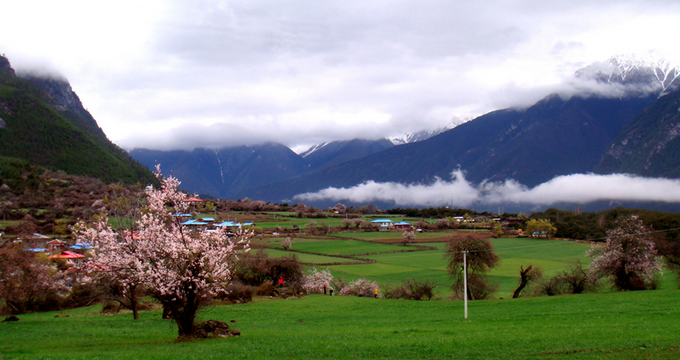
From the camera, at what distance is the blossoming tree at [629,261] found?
43.4 m

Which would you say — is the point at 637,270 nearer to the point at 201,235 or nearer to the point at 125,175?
the point at 201,235

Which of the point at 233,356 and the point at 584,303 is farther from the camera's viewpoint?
the point at 584,303

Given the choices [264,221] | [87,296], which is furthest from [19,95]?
[87,296]

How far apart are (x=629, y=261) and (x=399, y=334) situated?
110 ft

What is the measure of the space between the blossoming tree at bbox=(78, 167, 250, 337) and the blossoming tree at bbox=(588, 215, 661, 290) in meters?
38.8

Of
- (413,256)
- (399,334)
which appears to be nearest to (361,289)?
(399,334)

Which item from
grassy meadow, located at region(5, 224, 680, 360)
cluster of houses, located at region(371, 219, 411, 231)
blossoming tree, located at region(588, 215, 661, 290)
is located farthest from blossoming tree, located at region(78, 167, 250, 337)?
cluster of houses, located at region(371, 219, 411, 231)

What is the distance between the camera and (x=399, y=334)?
2222 centimetres

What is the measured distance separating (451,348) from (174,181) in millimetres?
15849

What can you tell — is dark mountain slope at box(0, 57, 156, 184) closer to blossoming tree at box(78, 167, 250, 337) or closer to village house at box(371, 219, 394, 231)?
→ village house at box(371, 219, 394, 231)

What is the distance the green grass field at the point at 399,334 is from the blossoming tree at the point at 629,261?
22.9 feet

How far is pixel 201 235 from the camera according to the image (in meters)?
22.6

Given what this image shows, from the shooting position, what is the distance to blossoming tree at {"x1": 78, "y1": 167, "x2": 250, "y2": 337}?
2075cm

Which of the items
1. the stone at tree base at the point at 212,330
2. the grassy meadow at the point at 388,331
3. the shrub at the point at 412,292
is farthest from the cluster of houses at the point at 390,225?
the stone at tree base at the point at 212,330
